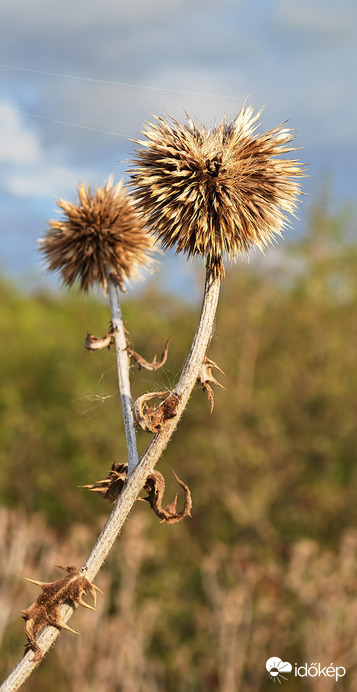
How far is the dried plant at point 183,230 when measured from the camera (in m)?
1.97

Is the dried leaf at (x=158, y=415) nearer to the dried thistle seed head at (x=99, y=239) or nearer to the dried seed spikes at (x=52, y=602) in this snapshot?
the dried seed spikes at (x=52, y=602)

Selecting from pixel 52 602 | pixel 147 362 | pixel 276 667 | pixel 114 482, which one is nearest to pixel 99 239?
pixel 147 362

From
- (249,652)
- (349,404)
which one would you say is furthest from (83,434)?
(249,652)

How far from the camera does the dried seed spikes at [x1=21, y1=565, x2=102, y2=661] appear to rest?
6.69ft

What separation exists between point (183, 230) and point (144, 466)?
29.2 inches

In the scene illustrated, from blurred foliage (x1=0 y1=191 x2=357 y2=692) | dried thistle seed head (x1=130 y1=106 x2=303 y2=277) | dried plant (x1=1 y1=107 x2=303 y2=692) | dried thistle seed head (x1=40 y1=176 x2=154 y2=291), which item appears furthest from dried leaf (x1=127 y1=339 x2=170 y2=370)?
blurred foliage (x1=0 y1=191 x2=357 y2=692)

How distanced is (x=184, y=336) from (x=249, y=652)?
2017 centimetres

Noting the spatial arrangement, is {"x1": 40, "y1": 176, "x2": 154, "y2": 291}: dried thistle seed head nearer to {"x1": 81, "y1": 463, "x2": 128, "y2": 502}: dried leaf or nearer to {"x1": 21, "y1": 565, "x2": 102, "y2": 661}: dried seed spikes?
{"x1": 81, "y1": 463, "x2": 128, "y2": 502}: dried leaf

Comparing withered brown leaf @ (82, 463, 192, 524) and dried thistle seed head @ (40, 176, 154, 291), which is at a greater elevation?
dried thistle seed head @ (40, 176, 154, 291)

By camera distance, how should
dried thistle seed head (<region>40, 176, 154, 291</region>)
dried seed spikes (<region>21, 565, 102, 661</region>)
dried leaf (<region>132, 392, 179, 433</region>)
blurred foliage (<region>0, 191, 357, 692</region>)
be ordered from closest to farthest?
1. dried leaf (<region>132, 392, 179, 433</region>)
2. dried seed spikes (<region>21, 565, 102, 661</region>)
3. dried thistle seed head (<region>40, 176, 154, 291</region>)
4. blurred foliage (<region>0, 191, 357, 692</region>)

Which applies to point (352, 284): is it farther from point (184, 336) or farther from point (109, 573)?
point (109, 573)

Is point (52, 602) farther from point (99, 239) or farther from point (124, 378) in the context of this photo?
point (99, 239)

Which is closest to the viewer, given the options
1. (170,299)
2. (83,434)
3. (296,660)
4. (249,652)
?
(249,652)

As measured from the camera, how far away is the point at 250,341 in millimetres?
38031
